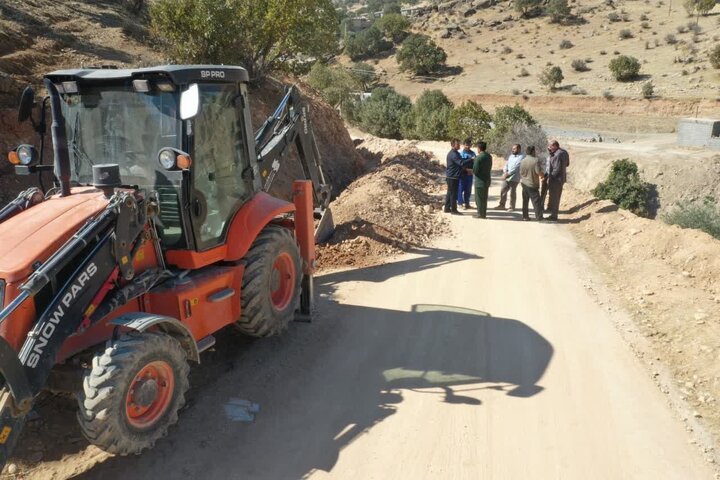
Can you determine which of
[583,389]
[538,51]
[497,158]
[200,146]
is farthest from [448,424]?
[538,51]

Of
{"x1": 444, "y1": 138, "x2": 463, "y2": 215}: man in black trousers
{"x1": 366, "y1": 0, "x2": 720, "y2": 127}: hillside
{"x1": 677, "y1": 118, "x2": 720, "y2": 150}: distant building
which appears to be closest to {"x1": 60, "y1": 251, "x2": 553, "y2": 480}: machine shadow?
{"x1": 444, "y1": 138, "x2": 463, "y2": 215}: man in black trousers

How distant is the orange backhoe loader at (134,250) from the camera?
432 centimetres

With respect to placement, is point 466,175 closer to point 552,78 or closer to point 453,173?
point 453,173

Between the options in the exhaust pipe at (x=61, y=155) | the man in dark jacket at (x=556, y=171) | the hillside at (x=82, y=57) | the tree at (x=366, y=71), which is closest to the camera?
the exhaust pipe at (x=61, y=155)

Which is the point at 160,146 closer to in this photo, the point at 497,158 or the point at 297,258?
the point at 297,258

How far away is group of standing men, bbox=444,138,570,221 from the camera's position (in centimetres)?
1230

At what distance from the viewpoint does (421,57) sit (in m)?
59.2

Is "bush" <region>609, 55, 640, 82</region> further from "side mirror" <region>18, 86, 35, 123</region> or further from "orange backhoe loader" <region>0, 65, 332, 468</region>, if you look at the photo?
"side mirror" <region>18, 86, 35, 123</region>

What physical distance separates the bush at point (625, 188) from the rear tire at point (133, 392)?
19.0 meters

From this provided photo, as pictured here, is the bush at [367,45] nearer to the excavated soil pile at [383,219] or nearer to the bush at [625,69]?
the bush at [625,69]

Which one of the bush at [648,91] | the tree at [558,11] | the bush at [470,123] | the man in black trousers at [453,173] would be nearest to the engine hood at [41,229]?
the man in black trousers at [453,173]

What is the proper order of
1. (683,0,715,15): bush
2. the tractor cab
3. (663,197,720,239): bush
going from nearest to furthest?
1. the tractor cab
2. (663,197,720,239): bush
3. (683,0,715,15): bush

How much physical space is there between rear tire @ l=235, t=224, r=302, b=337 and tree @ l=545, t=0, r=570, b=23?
67010mm

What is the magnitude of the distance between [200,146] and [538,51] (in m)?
60.2
